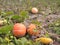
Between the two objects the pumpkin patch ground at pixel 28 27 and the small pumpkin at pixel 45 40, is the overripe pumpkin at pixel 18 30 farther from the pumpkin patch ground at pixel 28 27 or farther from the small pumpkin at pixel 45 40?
the small pumpkin at pixel 45 40

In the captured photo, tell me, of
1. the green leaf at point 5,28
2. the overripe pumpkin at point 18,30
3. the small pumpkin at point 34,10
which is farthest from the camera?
the small pumpkin at point 34,10

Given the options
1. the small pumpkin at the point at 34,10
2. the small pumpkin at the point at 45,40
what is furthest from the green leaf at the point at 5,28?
the small pumpkin at the point at 34,10

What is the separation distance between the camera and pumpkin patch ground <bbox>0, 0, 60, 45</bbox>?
9.03 ft

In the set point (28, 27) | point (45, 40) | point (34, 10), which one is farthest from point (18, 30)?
point (34, 10)

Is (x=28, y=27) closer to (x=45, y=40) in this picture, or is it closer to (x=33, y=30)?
(x=33, y=30)

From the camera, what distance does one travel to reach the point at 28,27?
2994 millimetres

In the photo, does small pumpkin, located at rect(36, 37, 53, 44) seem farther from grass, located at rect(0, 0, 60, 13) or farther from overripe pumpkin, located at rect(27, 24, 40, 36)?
grass, located at rect(0, 0, 60, 13)

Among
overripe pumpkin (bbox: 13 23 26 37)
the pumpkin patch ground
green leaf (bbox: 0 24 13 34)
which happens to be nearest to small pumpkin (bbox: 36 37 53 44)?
the pumpkin patch ground

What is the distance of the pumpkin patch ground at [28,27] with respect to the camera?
2.75 m

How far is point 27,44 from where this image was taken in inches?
108

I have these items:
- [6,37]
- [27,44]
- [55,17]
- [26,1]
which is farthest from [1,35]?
[26,1]

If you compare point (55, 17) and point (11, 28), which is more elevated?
point (11, 28)

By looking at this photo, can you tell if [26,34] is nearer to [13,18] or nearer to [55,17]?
[13,18]

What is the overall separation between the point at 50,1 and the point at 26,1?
23.6 inches
